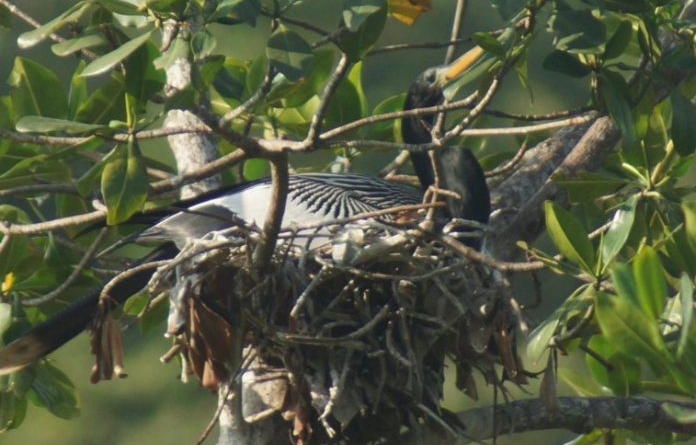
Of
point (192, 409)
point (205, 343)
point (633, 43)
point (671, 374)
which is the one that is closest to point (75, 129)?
point (205, 343)

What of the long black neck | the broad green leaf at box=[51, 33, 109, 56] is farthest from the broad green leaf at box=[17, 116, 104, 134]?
the long black neck

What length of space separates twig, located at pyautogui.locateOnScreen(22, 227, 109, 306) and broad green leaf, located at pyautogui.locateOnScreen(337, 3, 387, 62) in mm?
713

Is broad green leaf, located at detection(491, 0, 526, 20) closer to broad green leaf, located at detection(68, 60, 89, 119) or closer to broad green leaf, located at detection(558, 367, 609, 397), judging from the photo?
broad green leaf, located at detection(68, 60, 89, 119)

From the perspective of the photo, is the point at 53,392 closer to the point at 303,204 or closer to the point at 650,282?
the point at 303,204

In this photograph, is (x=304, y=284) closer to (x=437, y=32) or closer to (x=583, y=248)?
(x=583, y=248)

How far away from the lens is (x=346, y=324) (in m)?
2.28

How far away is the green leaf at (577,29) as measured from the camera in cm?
186

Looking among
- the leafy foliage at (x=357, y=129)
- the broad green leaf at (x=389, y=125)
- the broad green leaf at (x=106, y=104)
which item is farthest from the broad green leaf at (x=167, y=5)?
the broad green leaf at (x=389, y=125)

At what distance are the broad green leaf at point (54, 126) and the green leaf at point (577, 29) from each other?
707 millimetres

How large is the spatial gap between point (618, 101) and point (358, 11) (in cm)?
51

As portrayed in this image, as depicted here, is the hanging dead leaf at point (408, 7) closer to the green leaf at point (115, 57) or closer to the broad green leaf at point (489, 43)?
the broad green leaf at point (489, 43)

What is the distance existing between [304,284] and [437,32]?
102 inches

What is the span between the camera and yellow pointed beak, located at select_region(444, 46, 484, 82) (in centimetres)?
286

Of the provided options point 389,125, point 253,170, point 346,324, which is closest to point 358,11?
point 346,324
